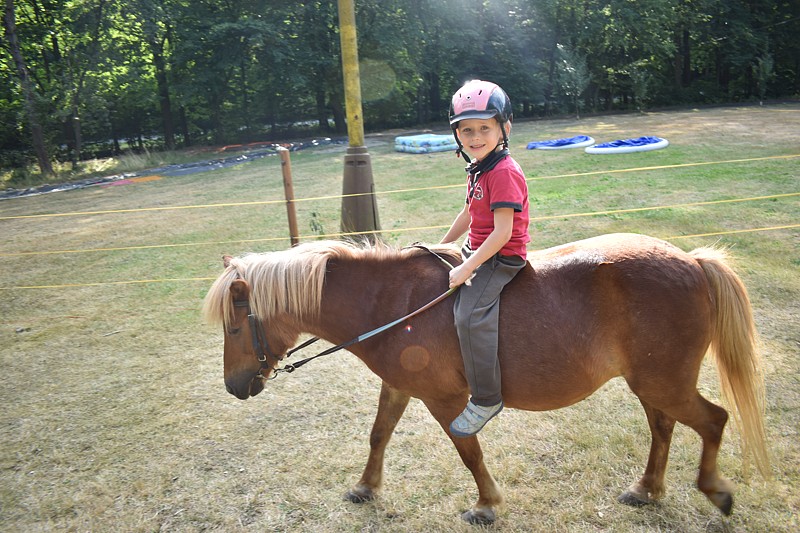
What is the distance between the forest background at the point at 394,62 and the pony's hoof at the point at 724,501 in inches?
1043

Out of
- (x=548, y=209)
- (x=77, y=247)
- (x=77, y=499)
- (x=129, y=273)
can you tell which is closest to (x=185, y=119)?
(x=77, y=247)

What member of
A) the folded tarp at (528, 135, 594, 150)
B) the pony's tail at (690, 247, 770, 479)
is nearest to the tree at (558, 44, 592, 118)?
the folded tarp at (528, 135, 594, 150)

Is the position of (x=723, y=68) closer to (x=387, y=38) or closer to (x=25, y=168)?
(x=387, y=38)

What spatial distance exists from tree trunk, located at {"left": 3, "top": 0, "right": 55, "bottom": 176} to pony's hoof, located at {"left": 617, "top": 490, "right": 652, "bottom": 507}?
24.1m

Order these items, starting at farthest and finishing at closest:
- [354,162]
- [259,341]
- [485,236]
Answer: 1. [354,162]
2. [259,341]
3. [485,236]

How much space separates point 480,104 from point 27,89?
23.8 meters

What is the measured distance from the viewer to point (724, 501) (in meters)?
3.08

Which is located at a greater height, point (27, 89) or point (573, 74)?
point (27, 89)

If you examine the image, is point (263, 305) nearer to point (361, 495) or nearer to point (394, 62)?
point (361, 495)

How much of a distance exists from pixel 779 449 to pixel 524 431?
1.75 meters

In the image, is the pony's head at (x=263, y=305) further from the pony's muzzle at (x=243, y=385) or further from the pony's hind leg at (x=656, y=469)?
the pony's hind leg at (x=656, y=469)

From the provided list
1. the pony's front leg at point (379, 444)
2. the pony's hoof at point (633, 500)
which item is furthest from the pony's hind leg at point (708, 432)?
the pony's front leg at point (379, 444)

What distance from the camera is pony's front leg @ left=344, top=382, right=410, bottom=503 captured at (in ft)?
11.7

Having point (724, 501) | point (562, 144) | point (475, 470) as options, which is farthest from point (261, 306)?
point (562, 144)
